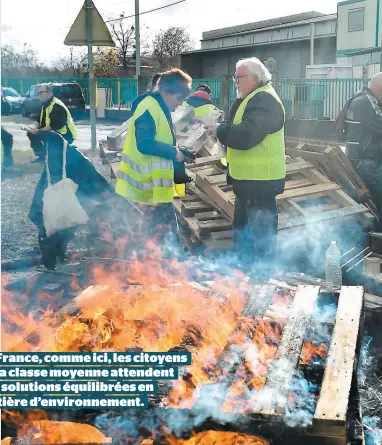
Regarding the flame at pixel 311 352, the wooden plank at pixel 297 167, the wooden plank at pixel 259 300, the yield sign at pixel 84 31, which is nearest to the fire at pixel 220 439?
the flame at pixel 311 352

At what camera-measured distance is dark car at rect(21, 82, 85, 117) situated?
948 inches

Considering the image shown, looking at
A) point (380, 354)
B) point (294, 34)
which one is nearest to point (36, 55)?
point (380, 354)

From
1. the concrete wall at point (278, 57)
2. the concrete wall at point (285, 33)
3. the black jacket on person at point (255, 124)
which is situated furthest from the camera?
the concrete wall at point (278, 57)

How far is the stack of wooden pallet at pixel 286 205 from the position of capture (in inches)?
215

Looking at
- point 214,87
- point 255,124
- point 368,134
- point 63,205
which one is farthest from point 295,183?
point 214,87

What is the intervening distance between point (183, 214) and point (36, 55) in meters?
4.61

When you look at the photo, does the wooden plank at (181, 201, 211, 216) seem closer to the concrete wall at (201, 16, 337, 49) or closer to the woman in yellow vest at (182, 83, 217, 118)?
the woman in yellow vest at (182, 83, 217, 118)

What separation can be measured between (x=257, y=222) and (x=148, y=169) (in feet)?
3.20

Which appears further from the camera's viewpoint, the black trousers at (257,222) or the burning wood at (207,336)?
the black trousers at (257,222)

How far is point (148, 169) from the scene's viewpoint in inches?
182

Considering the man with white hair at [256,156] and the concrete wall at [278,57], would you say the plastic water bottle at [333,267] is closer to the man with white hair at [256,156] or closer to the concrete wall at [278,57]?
the man with white hair at [256,156]

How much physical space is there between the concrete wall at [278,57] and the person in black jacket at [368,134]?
2567 centimetres

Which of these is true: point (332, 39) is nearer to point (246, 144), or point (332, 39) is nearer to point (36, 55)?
point (36, 55)

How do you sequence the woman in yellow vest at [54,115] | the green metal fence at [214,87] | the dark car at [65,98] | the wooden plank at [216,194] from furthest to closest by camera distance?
the dark car at [65,98] < the green metal fence at [214,87] < the woman in yellow vest at [54,115] < the wooden plank at [216,194]
